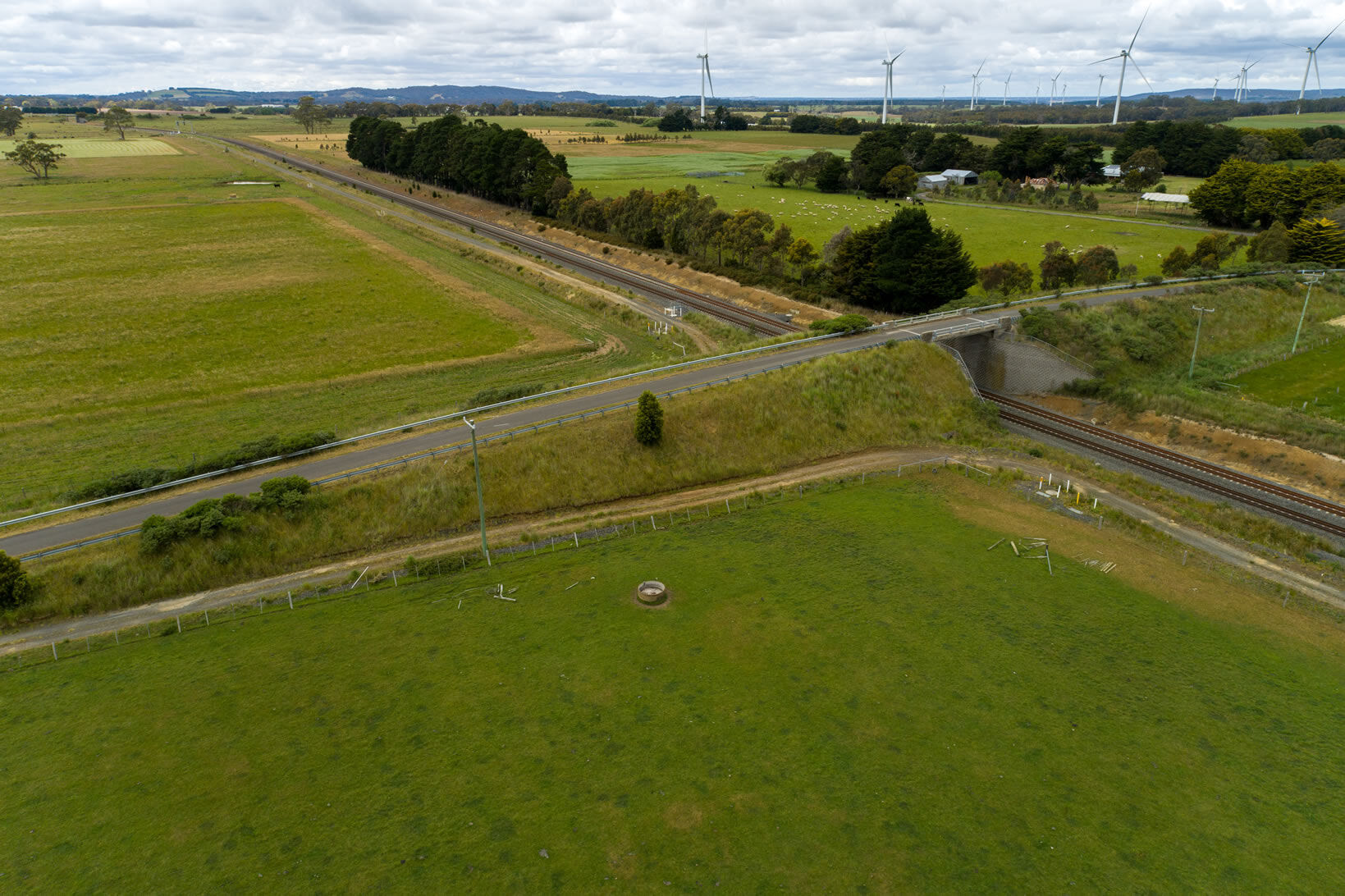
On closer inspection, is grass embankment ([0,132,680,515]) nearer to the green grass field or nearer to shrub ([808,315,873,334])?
shrub ([808,315,873,334])

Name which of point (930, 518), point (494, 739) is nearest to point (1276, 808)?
point (930, 518)

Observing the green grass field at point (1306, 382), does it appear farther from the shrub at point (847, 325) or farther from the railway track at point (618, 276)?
the railway track at point (618, 276)

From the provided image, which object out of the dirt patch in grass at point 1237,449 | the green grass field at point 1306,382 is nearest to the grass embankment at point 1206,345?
the green grass field at point 1306,382

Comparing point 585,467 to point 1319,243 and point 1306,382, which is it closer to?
point 1306,382

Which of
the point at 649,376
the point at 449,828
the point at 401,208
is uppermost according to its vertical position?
the point at 401,208

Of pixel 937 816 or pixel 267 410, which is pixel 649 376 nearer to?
pixel 267 410

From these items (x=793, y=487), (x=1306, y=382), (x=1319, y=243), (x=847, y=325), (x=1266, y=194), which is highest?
(x=1266, y=194)

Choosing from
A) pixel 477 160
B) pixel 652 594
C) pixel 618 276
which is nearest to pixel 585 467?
pixel 652 594
